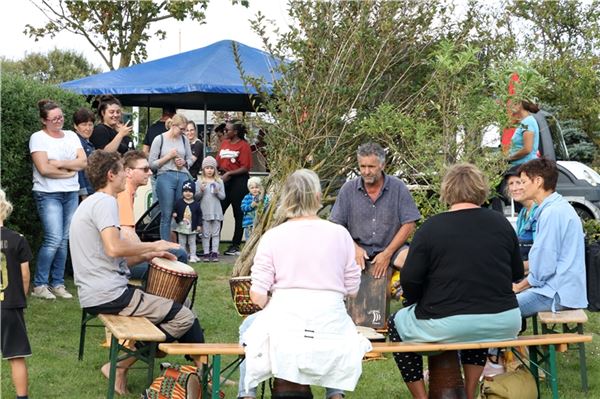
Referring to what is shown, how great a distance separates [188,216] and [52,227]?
3.52 m

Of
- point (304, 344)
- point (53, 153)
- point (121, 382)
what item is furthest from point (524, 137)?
point (304, 344)

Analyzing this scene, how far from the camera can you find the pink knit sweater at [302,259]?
5.11 meters

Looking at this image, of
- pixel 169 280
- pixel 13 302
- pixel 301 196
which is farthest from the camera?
pixel 169 280

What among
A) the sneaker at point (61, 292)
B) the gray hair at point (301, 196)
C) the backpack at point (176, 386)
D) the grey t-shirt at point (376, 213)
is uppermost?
the gray hair at point (301, 196)

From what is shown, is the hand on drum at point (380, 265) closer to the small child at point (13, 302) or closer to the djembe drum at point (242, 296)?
the djembe drum at point (242, 296)

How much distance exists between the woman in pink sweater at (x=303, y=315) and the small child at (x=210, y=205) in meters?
7.81

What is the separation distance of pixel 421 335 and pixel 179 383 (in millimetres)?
1509

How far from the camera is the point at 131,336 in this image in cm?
568

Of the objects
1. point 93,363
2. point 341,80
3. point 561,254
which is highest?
point 341,80

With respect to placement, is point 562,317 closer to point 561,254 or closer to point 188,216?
point 561,254

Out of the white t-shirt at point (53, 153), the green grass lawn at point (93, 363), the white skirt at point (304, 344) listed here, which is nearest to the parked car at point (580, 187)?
the green grass lawn at point (93, 363)

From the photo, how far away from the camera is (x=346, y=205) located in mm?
7922

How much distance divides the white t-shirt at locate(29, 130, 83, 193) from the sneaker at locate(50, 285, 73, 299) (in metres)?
1.00

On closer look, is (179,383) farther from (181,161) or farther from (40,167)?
(181,161)
